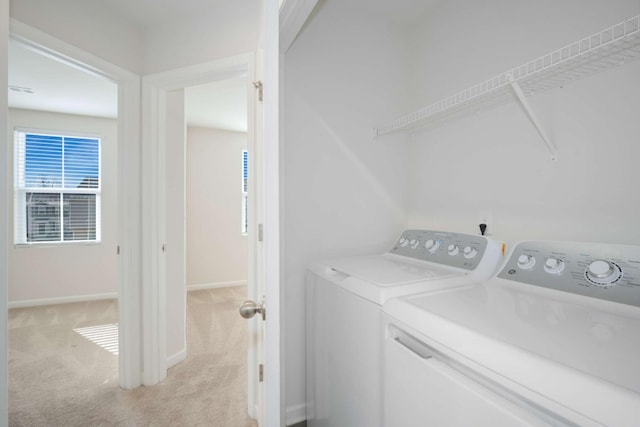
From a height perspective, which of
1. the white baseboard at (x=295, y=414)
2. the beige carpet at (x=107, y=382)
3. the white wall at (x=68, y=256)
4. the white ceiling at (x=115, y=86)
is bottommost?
the beige carpet at (x=107, y=382)

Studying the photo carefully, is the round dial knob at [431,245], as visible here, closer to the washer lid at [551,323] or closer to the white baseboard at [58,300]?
the washer lid at [551,323]

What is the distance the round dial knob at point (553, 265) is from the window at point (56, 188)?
487cm

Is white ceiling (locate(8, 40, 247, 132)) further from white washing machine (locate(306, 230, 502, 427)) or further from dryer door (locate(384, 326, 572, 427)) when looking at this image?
dryer door (locate(384, 326, 572, 427))

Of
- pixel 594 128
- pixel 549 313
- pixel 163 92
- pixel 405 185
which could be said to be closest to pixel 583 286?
pixel 549 313

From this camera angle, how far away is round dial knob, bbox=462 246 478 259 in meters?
1.29

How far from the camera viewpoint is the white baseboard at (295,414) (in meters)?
1.65

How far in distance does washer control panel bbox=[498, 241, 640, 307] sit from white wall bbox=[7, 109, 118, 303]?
4.65 metres

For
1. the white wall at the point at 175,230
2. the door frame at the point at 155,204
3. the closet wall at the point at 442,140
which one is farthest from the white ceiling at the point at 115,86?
the white wall at the point at 175,230

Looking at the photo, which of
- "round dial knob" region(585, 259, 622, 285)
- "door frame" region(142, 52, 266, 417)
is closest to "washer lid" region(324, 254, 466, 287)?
"round dial knob" region(585, 259, 622, 285)

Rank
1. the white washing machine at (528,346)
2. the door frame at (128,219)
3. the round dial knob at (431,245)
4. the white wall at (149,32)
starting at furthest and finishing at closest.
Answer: the door frame at (128,219) < the white wall at (149,32) < the round dial knob at (431,245) < the white washing machine at (528,346)

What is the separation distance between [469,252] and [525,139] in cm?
60

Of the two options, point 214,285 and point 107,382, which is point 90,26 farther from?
point 214,285

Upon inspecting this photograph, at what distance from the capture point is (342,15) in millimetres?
1809

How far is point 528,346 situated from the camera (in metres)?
0.62
